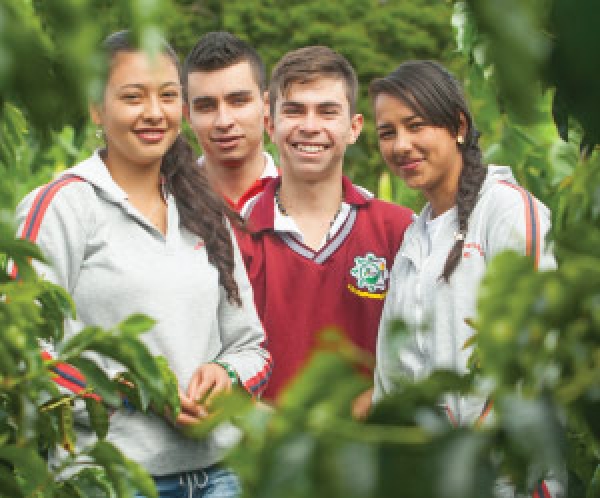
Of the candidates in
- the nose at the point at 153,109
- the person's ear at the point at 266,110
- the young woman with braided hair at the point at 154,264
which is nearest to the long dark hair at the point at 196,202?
the young woman with braided hair at the point at 154,264

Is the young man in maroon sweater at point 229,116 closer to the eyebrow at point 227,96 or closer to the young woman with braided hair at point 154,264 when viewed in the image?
the eyebrow at point 227,96

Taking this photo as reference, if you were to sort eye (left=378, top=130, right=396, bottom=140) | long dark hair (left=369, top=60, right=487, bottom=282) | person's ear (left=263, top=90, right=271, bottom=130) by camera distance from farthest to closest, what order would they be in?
person's ear (left=263, top=90, right=271, bottom=130)
eye (left=378, top=130, right=396, bottom=140)
long dark hair (left=369, top=60, right=487, bottom=282)

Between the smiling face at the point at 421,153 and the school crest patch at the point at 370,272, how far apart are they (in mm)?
279

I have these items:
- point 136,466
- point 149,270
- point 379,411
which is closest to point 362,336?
point 149,270

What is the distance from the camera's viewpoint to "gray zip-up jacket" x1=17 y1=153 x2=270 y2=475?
2902 millimetres

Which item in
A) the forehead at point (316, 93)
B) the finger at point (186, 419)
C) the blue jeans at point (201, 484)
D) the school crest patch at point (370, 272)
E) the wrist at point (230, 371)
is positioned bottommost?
the blue jeans at point (201, 484)

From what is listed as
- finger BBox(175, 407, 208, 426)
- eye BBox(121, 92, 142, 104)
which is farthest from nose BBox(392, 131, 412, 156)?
finger BBox(175, 407, 208, 426)

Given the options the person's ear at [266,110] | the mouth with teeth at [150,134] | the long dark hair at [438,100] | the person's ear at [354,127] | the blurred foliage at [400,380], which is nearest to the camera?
the blurred foliage at [400,380]

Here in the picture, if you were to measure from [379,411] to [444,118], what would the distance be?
2405 mm

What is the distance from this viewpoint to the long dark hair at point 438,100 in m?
3.43

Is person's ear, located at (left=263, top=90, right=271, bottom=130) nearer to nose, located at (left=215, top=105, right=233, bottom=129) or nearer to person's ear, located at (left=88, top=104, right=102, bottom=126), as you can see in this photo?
nose, located at (left=215, top=105, right=233, bottom=129)

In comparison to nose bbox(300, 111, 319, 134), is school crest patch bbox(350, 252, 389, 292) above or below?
below

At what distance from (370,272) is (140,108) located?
2.92 feet

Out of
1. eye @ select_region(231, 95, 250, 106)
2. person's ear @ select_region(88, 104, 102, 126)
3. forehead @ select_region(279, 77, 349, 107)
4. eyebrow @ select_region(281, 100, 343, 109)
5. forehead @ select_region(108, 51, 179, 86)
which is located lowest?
eye @ select_region(231, 95, 250, 106)
